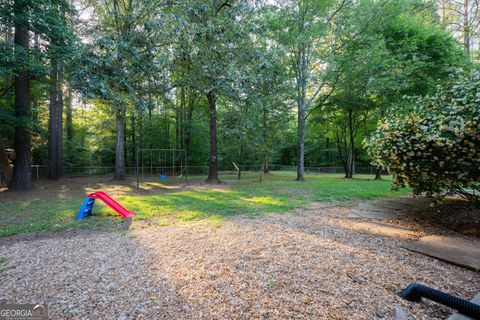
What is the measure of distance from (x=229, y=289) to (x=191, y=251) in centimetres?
97

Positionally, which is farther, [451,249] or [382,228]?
[382,228]

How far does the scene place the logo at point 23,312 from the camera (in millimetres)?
1711

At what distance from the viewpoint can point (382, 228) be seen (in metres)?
3.71

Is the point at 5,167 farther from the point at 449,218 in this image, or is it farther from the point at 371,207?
the point at 449,218

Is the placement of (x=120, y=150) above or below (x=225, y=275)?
above

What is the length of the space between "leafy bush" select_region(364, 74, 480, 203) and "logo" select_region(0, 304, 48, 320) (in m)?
4.61

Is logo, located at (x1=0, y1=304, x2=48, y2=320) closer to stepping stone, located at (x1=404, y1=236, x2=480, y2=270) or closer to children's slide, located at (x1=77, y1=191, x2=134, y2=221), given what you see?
children's slide, located at (x1=77, y1=191, x2=134, y2=221)

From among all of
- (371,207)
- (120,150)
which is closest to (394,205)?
(371,207)

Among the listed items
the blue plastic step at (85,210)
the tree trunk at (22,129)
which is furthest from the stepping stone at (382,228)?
the tree trunk at (22,129)

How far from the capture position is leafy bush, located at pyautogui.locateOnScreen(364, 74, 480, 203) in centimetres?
306

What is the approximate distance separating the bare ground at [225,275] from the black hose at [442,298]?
0.07 meters

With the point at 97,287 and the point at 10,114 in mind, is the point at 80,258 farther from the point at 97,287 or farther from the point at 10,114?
the point at 10,114

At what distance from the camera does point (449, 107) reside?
3387 mm

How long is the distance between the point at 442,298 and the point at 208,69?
6.51 meters
